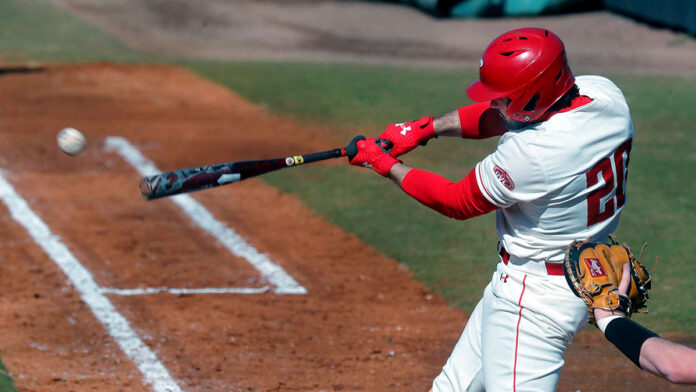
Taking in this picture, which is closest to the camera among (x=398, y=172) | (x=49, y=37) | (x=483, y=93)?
(x=483, y=93)

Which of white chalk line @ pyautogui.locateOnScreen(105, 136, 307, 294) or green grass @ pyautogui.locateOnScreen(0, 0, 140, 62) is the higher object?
white chalk line @ pyautogui.locateOnScreen(105, 136, 307, 294)

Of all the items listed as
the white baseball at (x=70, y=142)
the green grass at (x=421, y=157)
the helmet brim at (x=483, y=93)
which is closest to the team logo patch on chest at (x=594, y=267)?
the helmet brim at (x=483, y=93)

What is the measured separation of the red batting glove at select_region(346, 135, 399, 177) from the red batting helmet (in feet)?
2.08

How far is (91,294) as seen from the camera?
6023 mm

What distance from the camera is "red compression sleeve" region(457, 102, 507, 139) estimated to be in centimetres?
414

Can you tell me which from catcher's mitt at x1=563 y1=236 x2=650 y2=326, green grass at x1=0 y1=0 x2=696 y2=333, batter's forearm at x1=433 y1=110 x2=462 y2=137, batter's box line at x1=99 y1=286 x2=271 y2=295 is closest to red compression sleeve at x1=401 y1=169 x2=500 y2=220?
catcher's mitt at x1=563 y1=236 x2=650 y2=326

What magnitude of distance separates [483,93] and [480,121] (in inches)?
24.6

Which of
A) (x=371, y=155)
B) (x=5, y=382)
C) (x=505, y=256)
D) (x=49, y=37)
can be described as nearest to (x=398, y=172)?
(x=371, y=155)

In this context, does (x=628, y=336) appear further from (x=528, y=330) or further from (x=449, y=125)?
(x=449, y=125)

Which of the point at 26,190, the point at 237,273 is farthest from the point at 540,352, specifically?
the point at 26,190

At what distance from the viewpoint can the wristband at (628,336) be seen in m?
2.94

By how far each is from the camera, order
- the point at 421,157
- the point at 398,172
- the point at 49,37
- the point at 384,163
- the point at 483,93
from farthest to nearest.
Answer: the point at 49,37 < the point at 421,157 < the point at 384,163 < the point at 398,172 < the point at 483,93

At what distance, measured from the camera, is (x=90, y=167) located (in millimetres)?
8734

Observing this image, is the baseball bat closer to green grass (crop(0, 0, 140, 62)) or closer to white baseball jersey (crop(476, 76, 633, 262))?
white baseball jersey (crop(476, 76, 633, 262))
